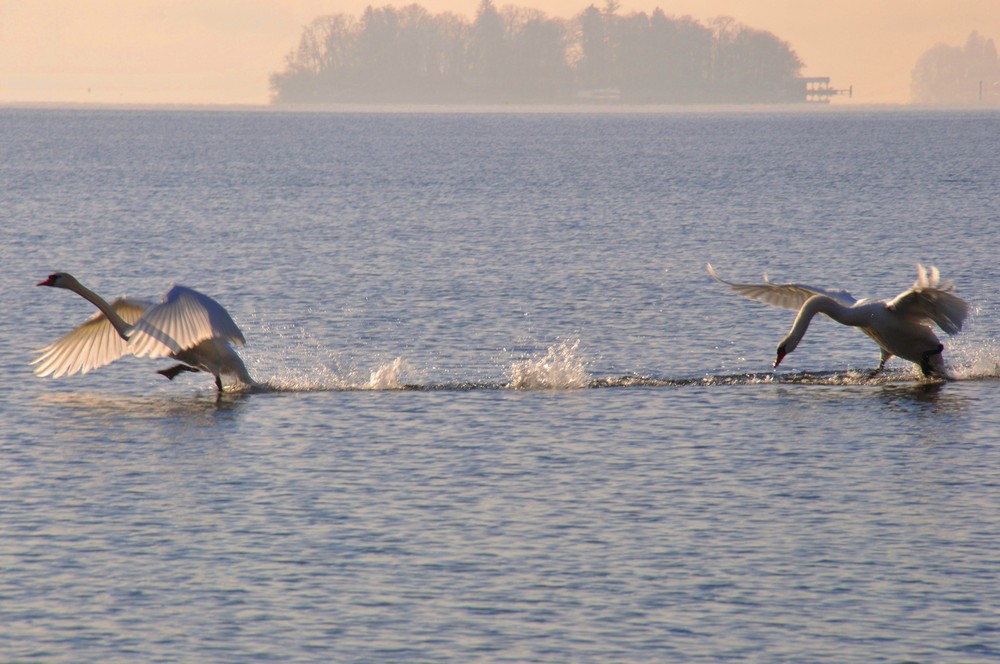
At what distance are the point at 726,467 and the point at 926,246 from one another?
113 feet

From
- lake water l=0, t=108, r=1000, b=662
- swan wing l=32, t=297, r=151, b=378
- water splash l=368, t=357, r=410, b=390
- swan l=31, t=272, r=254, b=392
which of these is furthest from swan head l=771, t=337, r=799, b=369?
swan wing l=32, t=297, r=151, b=378

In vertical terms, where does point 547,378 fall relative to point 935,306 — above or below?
below

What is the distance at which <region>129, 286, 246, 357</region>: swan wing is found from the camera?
20.2 m

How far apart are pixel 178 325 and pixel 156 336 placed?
1.20 ft

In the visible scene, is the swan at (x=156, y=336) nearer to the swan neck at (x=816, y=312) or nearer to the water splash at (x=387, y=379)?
the water splash at (x=387, y=379)

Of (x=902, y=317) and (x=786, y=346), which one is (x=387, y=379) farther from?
(x=902, y=317)

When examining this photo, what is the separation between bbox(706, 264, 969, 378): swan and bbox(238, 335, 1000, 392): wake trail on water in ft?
2.89

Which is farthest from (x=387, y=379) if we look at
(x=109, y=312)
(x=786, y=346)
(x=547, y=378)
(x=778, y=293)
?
(x=778, y=293)

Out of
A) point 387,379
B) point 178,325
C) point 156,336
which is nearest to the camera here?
point 156,336

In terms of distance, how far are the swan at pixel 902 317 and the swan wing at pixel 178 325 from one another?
687 cm

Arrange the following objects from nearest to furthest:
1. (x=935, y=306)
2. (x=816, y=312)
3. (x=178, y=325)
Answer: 1. (x=178, y=325)
2. (x=935, y=306)
3. (x=816, y=312)

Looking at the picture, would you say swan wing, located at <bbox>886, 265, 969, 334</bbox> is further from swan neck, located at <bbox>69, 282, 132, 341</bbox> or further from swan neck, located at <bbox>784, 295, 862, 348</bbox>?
swan neck, located at <bbox>69, 282, 132, 341</bbox>

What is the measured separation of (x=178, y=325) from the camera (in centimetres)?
2044

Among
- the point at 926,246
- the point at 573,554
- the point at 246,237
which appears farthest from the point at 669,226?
the point at 573,554
